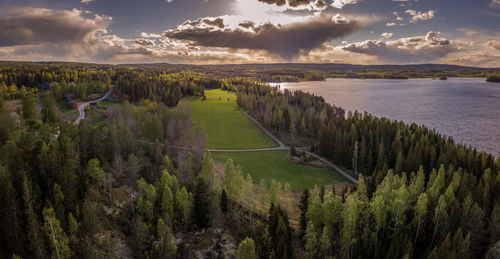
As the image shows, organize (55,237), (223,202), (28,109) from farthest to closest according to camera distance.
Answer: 1. (28,109)
2. (223,202)
3. (55,237)

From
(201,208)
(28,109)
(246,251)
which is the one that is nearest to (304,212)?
(246,251)

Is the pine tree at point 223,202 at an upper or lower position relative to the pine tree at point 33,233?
lower

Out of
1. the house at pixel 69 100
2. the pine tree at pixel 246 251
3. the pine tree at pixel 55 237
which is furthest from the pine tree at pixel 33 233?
the house at pixel 69 100

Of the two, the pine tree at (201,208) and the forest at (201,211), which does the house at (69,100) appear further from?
the pine tree at (201,208)

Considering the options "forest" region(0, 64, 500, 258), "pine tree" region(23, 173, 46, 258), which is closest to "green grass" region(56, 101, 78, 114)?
"forest" region(0, 64, 500, 258)

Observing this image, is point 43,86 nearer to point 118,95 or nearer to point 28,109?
point 118,95

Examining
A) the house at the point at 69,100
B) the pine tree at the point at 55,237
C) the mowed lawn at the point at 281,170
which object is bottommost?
the mowed lawn at the point at 281,170
